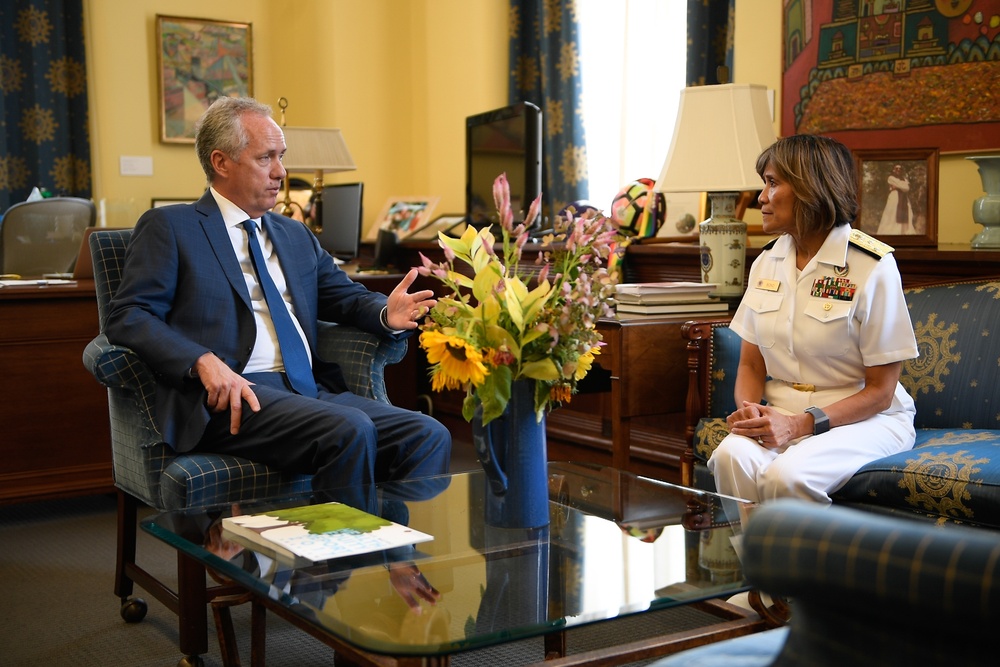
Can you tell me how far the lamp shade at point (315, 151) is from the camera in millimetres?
4809

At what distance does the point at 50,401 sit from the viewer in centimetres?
365

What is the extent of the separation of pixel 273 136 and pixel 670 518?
5.01ft

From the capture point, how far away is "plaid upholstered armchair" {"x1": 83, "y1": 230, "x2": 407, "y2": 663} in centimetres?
235

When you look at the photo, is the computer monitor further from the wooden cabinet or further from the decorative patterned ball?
the decorative patterned ball

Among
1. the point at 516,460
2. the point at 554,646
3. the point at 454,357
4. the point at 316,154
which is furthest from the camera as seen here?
the point at 316,154

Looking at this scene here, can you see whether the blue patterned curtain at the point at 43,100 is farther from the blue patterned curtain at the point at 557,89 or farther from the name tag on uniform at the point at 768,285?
the name tag on uniform at the point at 768,285

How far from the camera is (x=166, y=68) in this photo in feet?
22.0

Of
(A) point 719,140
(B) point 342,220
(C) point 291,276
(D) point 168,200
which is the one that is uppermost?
(A) point 719,140

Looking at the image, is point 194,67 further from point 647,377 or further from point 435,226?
point 647,377

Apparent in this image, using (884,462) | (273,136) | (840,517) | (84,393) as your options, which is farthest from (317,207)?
(840,517)

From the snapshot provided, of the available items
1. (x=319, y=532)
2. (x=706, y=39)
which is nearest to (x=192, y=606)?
(x=319, y=532)

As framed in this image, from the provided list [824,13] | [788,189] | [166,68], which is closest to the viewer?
[788,189]

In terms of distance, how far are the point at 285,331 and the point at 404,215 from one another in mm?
3198

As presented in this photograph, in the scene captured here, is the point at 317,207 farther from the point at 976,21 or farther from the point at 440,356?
the point at 440,356
